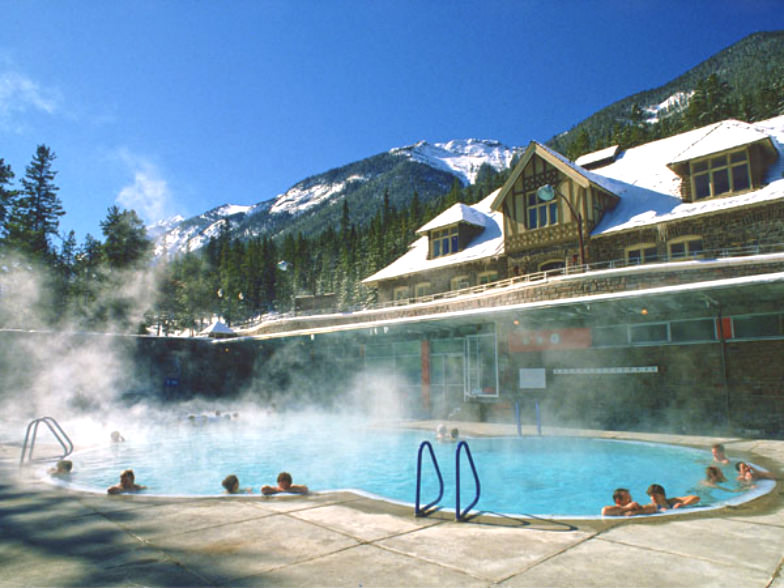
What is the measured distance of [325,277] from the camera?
78.6m

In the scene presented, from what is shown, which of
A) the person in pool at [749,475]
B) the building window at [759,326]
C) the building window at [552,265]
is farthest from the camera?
the building window at [552,265]

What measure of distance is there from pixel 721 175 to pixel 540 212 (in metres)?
7.02

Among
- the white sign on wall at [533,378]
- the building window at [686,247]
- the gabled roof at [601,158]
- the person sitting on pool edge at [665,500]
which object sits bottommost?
the person sitting on pool edge at [665,500]

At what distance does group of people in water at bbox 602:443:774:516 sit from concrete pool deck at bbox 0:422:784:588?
0.47 metres

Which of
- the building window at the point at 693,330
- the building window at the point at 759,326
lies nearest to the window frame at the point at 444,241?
the building window at the point at 693,330

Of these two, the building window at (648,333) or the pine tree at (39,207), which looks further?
the pine tree at (39,207)

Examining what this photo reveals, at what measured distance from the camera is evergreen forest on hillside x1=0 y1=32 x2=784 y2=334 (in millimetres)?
43125

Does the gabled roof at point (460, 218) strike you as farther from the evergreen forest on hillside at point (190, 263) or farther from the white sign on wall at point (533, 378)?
the evergreen forest on hillside at point (190, 263)

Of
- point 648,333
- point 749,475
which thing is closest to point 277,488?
point 749,475

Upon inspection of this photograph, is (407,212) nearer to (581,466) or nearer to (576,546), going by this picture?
(581,466)

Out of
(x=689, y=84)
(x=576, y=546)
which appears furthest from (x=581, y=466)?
(x=689, y=84)

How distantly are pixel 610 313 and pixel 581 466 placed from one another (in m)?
6.48

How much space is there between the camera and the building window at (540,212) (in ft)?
72.8

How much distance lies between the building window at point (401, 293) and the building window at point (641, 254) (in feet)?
42.3
